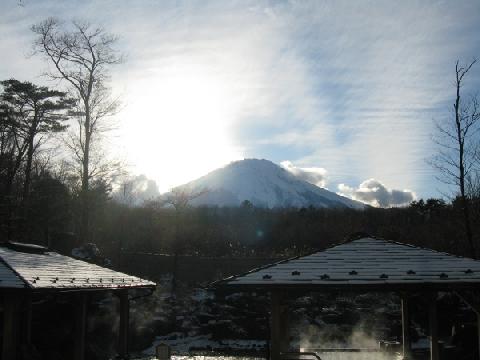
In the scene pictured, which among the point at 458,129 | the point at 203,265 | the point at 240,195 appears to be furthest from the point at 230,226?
the point at 240,195

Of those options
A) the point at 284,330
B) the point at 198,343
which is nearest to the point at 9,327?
the point at 284,330

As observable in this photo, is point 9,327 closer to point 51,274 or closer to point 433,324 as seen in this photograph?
point 51,274

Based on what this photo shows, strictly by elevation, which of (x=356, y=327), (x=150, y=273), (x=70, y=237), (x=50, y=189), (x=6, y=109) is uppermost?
(x=6, y=109)

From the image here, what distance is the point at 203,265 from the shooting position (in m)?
27.9

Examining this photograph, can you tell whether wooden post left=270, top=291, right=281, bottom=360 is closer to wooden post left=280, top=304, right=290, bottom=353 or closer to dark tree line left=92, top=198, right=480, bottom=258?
wooden post left=280, top=304, right=290, bottom=353

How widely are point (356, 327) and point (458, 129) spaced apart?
32.1 feet

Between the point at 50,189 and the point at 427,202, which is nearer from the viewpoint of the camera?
the point at 50,189

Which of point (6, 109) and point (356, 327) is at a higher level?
point (6, 109)

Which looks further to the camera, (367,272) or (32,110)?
(32,110)

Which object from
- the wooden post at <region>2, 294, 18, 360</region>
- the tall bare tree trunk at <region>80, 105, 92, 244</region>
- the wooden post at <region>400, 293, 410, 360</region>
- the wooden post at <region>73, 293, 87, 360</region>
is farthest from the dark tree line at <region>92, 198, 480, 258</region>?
the wooden post at <region>2, 294, 18, 360</region>

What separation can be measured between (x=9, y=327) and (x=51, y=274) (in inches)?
65.8

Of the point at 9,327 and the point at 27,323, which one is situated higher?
the point at 9,327

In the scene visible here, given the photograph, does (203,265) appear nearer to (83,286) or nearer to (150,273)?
(150,273)

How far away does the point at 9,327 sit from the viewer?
10.0 metres
